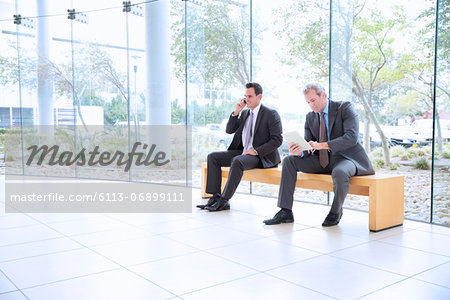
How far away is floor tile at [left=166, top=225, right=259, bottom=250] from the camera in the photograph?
10.3ft

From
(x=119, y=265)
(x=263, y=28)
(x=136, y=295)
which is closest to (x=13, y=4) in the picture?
(x=263, y=28)

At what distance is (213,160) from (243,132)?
0.45 meters

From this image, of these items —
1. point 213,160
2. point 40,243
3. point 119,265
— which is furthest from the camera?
point 213,160

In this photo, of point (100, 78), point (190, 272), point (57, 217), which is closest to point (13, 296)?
point (190, 272)

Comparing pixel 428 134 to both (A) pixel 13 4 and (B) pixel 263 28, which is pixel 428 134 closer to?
(B) pixel 263 28

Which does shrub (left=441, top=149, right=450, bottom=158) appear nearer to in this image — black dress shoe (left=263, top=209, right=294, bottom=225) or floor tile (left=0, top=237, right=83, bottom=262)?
black dress shoe (left=263, top=209, right=294, bottom=225)

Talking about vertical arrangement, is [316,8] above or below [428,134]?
above

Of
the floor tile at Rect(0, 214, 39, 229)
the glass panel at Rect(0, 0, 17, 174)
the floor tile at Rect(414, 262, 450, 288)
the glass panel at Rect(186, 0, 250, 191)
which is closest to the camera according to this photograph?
the floor tile at Rect(414, 262, 450, 288)

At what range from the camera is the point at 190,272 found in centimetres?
252

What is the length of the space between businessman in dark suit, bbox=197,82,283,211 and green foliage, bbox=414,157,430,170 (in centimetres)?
133

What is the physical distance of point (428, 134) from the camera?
4078 millimetres

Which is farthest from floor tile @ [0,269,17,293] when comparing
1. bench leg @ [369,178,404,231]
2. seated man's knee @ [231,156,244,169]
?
bench leg @ [369,178,404,231]

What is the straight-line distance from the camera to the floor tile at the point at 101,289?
2160mm

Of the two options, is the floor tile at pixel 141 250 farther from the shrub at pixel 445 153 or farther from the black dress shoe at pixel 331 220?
the shrub at pixel 445 153
